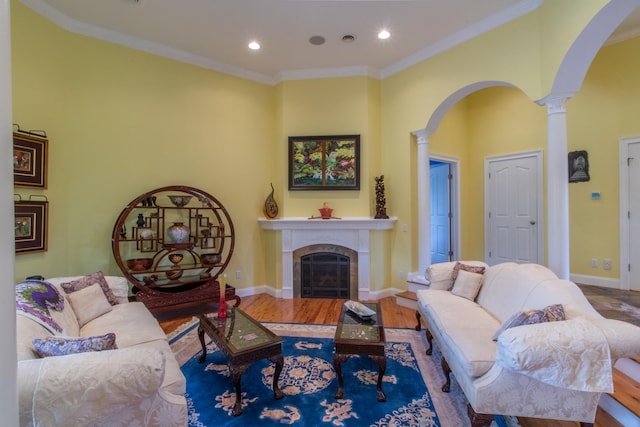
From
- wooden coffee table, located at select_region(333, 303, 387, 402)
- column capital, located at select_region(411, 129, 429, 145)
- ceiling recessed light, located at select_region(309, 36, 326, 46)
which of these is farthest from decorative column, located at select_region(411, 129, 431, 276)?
wooden coffee table, located at select_region(333, 303, 387, 402)

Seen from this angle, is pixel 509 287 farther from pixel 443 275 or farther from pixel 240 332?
pixel 240 332

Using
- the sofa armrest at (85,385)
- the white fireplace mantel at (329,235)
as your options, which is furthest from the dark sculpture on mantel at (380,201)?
the sofa armrest at (85,385)

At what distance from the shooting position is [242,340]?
2232 millimetres

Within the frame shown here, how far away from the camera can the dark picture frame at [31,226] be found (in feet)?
9.76

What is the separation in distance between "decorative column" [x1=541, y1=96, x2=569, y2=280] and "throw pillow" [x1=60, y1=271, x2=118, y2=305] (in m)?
4.38

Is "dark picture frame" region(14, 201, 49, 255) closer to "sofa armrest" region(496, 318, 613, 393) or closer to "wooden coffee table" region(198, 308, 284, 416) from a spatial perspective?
"wooden coffee table" region(198, 308, 284, 416)

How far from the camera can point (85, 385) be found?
132 centimetres

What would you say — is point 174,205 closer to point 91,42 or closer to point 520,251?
point 91,42

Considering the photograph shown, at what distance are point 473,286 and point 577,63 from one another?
2303mm

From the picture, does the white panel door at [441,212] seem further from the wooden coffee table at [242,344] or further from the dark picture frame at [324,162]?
the wooden coffee table at [242,344]

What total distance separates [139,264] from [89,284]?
0.86 m

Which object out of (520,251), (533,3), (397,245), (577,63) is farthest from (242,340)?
(520,251)

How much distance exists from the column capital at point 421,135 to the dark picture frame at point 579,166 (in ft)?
7.26

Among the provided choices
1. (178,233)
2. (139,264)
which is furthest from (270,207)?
(139,264)
